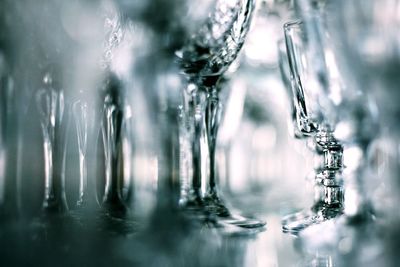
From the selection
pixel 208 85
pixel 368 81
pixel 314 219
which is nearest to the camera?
pixel 314 219

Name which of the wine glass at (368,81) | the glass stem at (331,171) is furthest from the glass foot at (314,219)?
the wine glass at (368,81)

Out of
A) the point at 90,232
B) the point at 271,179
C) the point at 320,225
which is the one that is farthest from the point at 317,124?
the point at 271,179

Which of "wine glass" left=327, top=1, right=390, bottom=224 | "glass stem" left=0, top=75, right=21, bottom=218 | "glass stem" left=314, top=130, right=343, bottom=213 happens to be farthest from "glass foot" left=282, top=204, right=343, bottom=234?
"glass stem" left=0, top=75, right=21, bottom=218

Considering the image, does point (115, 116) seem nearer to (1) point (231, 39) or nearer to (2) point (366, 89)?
(1) point (231, 39)

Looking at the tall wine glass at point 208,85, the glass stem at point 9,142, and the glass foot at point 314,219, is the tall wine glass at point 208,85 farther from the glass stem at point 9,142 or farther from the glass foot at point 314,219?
the glass stem at point 9,142

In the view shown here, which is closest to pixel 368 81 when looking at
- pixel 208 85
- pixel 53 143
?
pixel 208 85

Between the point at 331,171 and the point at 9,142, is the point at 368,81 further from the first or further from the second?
the point at 9,142

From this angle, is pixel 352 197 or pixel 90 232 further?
pixel 352 197
